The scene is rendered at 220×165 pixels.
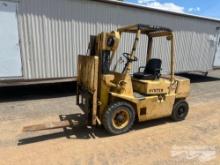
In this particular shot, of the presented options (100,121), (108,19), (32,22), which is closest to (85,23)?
(108,19)

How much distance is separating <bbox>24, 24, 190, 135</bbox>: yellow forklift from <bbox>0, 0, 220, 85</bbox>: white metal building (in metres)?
2.77

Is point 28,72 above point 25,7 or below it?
below

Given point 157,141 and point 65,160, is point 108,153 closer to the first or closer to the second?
point 65,160

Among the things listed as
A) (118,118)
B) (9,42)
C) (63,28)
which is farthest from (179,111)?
(9,42)

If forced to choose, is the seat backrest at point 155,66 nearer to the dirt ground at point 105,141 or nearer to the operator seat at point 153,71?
the operator seat at point 153,71

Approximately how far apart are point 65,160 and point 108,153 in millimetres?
822

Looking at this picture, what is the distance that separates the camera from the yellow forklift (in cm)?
502

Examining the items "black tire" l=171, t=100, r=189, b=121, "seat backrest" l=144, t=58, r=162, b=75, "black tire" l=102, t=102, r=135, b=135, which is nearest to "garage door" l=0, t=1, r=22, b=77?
"black tire" l=102, t=102, r=135, b=135

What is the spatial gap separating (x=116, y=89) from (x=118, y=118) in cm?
66

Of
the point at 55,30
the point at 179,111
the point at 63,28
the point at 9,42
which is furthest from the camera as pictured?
the point at 63,28

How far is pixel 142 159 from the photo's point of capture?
4266 millimetres

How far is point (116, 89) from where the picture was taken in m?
5.20

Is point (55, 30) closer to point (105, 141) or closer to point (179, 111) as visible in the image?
point (105, 141)

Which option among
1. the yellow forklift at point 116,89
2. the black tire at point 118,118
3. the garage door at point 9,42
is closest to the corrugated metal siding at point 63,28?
the garage door at point 9,42
